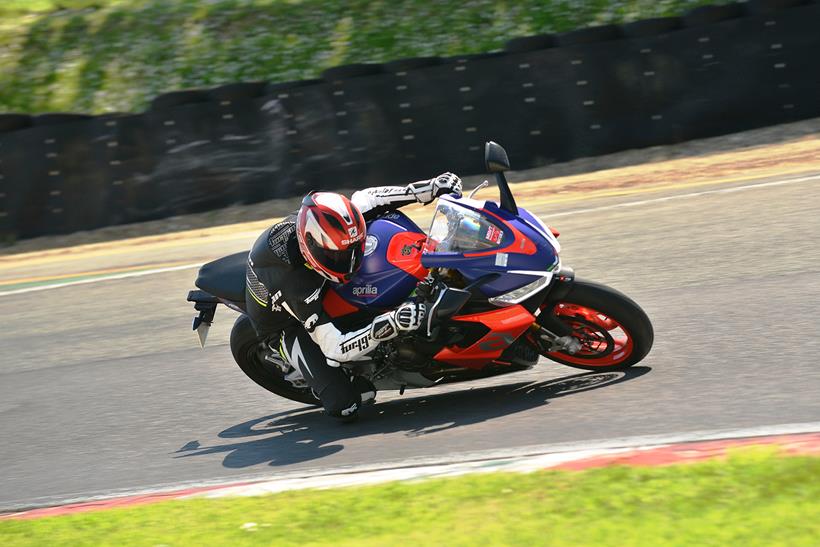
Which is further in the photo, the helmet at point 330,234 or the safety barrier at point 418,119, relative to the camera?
the safety barrier at point 418,119

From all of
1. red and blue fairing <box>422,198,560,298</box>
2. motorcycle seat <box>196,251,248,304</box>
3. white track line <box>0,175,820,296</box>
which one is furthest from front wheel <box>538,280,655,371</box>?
white track line <box>0,175,820,296</box>

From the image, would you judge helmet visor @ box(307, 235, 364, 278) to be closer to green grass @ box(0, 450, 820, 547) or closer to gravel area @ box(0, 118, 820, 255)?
green grass @ box(0, 450, 820, 547)

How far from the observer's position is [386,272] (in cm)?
596

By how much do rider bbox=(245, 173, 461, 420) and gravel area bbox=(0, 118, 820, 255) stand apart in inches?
299

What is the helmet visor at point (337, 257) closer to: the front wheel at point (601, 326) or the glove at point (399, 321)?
the glove at point (399, 321)

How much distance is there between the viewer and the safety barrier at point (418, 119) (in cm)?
1325

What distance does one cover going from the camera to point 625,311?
562cm

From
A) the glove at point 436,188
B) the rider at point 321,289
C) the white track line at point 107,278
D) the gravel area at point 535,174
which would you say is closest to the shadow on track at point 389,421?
the rider at point 321,289

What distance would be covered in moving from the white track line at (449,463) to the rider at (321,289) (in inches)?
27.1

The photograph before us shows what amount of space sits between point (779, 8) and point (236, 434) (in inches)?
379

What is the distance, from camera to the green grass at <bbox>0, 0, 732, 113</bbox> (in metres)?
18.0

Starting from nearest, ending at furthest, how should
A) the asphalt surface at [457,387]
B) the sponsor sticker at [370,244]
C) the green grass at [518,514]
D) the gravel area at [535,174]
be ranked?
the green grass at [518,514] < the asphalt surface at [457,387] < the sponsor sticker at [370,244] < the gravel area at [535,174]

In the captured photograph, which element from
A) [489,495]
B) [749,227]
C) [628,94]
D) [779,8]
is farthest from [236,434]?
[779,8]

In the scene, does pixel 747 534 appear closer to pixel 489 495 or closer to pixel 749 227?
pixel 489 495
